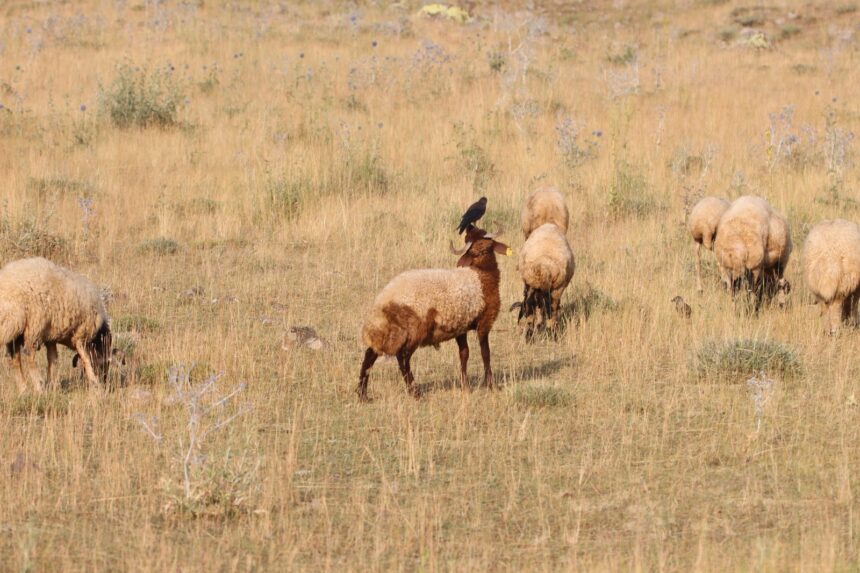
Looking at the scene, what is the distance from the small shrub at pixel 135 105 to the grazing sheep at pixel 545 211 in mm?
8248

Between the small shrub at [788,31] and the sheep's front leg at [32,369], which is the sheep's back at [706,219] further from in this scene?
the small shrub at [788,31]

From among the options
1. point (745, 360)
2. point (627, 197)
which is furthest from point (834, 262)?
point (627, 197)

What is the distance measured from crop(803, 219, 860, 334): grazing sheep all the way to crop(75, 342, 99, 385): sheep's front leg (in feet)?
21.2

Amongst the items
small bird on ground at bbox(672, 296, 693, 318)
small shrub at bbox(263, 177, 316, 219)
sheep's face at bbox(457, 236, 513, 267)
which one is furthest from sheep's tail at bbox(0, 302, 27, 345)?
small shrub at bbox(263, 177, 316, 219)

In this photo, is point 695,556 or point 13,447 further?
point 13,447

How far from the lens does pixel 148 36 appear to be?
25.2 m

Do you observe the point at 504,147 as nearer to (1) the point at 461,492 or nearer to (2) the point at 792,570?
(1) the point at 461,492

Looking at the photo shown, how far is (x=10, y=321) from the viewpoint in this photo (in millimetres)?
8039

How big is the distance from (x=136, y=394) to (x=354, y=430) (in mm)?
1767

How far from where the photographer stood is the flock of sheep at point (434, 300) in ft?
26.8

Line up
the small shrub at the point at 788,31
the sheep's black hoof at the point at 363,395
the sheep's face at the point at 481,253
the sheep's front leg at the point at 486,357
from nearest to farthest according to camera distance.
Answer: the sheep's black hoof at the point at 363,395 → the sheep's front leg at the point at 486,357 → the sheep's face at the point at 481,253 → the small shrub at the point at 788,31

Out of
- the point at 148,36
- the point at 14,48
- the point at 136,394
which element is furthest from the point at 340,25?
the point at 136,394

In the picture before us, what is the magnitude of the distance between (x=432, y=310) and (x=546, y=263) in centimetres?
276

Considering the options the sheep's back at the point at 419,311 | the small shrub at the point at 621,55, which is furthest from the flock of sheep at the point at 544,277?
the small shrub at the point at 621,55
